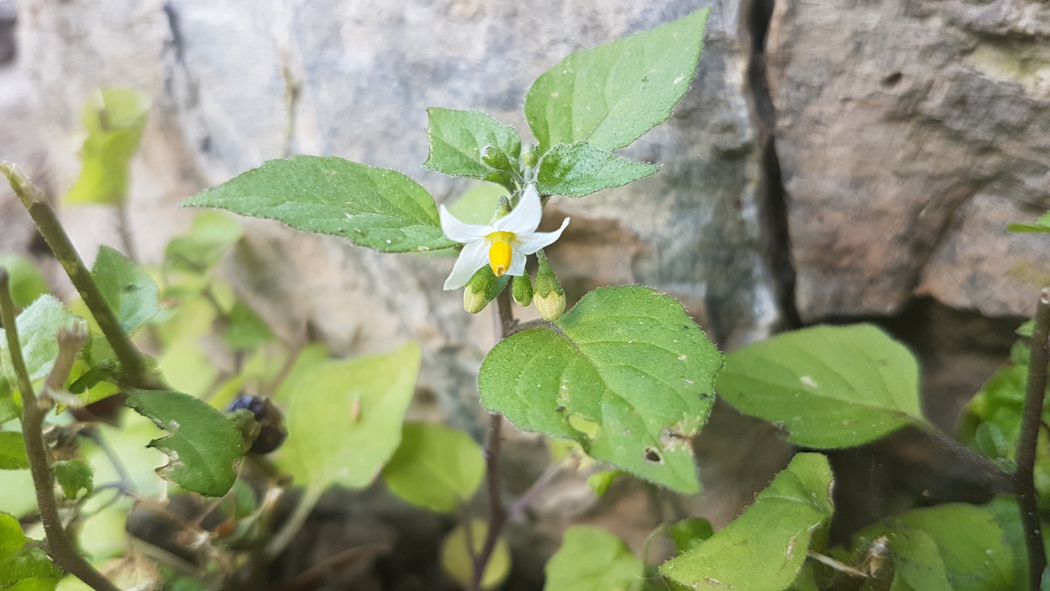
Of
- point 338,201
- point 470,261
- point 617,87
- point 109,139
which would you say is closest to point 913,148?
point 617,87

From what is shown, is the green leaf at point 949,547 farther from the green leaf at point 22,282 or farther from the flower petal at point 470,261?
the green leaf at point 22,282

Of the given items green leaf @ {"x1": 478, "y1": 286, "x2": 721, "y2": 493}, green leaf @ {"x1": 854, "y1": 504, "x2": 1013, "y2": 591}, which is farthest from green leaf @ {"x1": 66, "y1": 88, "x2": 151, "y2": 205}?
green leaf @ {"x1": 854, "y1": 504, "x2": 1013, "y2": 591}

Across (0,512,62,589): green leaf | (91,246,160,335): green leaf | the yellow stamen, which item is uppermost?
the yellow stamen

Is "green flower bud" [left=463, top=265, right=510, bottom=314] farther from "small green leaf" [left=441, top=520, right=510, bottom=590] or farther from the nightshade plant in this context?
"small green leaf" [left=441, top=520, right=510, bottom=590]

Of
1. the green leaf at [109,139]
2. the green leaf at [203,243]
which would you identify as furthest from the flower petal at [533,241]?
the green leaf at [109,139]

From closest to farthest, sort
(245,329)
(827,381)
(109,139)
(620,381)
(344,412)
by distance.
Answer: (620,381), (827,381), (344,412), (109,139), (245,329)

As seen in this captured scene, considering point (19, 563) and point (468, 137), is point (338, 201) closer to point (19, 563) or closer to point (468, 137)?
point (468, 137)
